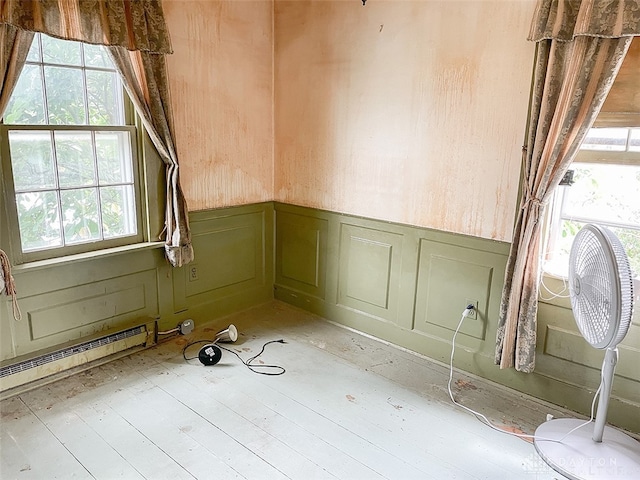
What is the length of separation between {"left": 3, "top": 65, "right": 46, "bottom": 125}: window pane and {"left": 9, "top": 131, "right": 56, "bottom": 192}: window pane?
0.07 m

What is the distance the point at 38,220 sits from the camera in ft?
9.02

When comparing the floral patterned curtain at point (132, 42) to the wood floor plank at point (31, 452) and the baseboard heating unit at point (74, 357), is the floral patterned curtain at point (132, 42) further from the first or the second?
the wood floor plank at point (31, 452)

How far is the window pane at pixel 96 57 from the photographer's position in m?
2.82

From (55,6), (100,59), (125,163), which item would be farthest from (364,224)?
(55,6)

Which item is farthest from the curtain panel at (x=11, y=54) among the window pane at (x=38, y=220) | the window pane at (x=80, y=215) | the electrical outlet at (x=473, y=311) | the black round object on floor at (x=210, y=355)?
the electrical outlet at (x=473, y=311)

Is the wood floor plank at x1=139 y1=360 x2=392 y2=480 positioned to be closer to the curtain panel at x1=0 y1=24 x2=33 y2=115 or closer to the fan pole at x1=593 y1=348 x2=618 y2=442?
the fan pole at x1=593 y1=348 x2=618 y2=442

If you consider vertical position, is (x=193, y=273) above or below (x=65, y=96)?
below

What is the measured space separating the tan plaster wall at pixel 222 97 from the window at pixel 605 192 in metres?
2.34

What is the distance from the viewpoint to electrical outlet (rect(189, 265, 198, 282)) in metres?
3.56

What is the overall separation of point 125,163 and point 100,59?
2.16 feet

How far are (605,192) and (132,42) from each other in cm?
287

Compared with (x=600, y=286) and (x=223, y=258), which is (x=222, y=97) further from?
(x=600, y=286)

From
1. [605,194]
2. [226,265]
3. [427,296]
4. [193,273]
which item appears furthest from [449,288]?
[193,273]

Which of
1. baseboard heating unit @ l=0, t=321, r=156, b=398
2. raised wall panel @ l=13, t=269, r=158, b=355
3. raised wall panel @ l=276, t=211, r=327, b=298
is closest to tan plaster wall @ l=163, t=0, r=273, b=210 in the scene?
raised wall panel @ l=276, t=211, r=327, b=298
